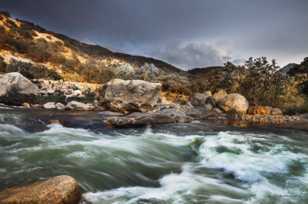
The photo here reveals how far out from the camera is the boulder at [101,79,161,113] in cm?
3750

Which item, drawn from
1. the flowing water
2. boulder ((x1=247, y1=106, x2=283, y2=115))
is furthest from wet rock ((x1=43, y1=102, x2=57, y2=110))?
boulder ((x1=247, y1=106, x2=283, y2=115))

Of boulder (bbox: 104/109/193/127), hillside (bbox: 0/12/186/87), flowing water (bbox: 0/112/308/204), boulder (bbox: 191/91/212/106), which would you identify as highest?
hillside (bbox: 0/12/186/87)

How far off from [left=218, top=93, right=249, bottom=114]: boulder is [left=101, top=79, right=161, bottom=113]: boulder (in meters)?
10.6

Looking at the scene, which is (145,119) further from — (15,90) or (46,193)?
(46,193)

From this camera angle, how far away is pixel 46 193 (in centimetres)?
733

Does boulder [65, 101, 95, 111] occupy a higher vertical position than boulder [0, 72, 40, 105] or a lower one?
lower

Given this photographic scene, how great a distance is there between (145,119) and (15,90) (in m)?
17.7

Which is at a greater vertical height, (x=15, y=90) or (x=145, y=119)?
(x=15, y=90)

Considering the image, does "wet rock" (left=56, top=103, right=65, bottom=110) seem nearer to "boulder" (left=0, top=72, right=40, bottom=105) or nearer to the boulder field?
the boulder field

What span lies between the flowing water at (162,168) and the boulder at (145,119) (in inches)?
262

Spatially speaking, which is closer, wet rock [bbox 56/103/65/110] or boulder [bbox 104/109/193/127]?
boulder [bbox 104/109/193/127]

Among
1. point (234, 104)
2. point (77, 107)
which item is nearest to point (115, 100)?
point (77, 107)

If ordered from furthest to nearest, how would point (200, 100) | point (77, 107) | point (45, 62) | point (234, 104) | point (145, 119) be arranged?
point (45, 62)
point (200, 100)
point (234, 104)
point (77, 107)
point (145, 119)

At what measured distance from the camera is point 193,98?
4997cm
